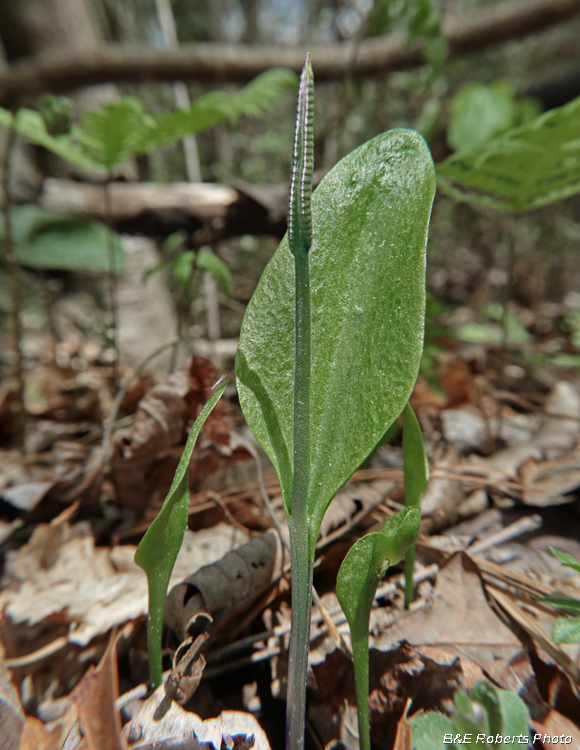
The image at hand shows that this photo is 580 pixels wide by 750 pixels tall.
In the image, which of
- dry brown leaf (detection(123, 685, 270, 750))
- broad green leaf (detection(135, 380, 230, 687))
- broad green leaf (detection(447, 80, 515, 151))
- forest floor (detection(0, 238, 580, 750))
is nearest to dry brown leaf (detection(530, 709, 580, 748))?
forest floor (detection(0, 238, 580, 750))

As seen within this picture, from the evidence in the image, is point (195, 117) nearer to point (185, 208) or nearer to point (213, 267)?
point (213, 267)

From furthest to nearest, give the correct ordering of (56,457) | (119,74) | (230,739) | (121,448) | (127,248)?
(127,248)
(119,74)
(56,457)
(121,448)
(230,739)

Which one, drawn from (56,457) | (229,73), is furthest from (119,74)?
(56,457)

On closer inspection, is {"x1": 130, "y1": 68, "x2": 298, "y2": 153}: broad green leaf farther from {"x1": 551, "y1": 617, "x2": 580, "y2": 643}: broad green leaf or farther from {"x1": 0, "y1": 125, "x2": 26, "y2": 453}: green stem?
{"x1": 551, "y1": 617, "x2": 580, "y2": 643}: broad green leaf

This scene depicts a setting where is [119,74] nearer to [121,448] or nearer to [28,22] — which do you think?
[28,22]

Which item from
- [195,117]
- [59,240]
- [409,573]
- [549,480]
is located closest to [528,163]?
[549,480]
